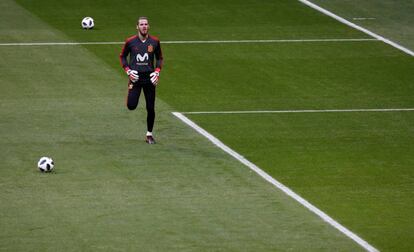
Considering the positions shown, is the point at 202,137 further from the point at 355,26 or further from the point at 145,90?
the point at 355,26

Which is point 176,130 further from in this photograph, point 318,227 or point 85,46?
point 85,46

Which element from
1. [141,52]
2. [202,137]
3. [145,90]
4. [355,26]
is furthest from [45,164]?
[355,26]

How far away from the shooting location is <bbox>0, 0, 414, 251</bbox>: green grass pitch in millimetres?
19969

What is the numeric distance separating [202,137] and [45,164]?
4.59m

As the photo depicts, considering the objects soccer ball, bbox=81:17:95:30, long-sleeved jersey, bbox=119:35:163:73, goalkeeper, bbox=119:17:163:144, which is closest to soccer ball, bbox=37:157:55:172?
goalkeeper, bbox=119:17:163:144

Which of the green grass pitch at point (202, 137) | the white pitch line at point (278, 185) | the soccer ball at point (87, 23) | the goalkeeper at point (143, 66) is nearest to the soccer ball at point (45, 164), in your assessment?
the green grass pitch at point (202, 137)

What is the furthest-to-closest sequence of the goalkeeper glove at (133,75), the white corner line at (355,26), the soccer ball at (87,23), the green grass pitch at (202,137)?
the soccer ball at (87,23) → the white corner line at (355,26) → the goalkeeper glove at (133,75) → the green grass pitch at (202,137)

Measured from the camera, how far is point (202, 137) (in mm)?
26859

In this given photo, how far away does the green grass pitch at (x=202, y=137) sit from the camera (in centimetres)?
1997

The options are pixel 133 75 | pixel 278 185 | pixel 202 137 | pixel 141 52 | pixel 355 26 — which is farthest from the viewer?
pixel 355 26

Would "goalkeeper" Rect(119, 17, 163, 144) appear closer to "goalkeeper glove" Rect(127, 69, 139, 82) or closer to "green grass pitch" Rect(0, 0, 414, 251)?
"goalkeeper glove" Rect(127, 69, 139, 82)

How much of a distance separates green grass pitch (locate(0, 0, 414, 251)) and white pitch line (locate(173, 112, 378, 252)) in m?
0.16

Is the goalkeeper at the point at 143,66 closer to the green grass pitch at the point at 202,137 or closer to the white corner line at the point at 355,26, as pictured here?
the green grass pitch at the point at 202,137

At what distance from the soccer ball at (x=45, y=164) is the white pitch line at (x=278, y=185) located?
3790mm
